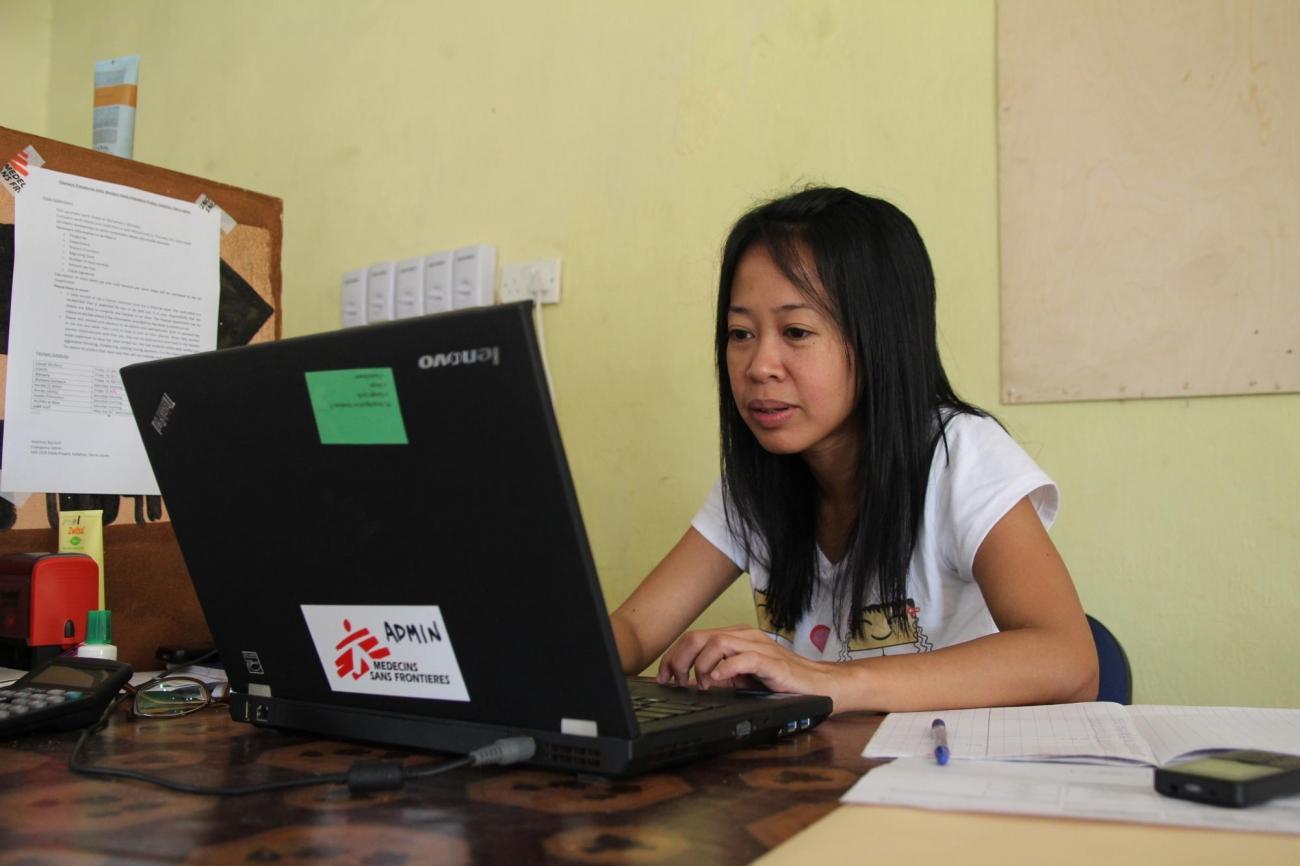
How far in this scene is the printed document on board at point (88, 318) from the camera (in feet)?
4.04

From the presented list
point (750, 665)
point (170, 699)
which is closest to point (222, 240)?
point (170, 699)

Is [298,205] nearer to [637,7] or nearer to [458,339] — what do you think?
[637,7]

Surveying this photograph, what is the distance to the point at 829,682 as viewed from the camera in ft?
2.86

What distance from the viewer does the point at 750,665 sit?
85 centimetres

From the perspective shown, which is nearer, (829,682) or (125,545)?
(829,682)

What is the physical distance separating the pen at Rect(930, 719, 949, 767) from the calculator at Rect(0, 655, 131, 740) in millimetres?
614

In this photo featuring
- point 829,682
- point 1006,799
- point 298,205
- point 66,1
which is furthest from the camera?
point 66,1

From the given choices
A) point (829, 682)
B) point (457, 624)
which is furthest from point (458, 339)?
point (829, 682)

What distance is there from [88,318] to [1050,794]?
1.16 m

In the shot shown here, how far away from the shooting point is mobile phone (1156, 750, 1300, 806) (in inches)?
21.8

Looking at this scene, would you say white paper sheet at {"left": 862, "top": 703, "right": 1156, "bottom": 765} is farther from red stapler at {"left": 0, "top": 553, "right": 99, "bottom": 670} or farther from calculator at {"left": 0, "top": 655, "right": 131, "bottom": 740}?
red stapler at {"left": 0, "top": 553, "right": 99, "bottom": 670}

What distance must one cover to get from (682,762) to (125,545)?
35.8 inches

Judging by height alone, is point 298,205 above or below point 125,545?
above

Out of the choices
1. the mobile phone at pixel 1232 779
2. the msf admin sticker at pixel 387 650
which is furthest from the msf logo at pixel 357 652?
the mobile phone at pixel 1232 779
